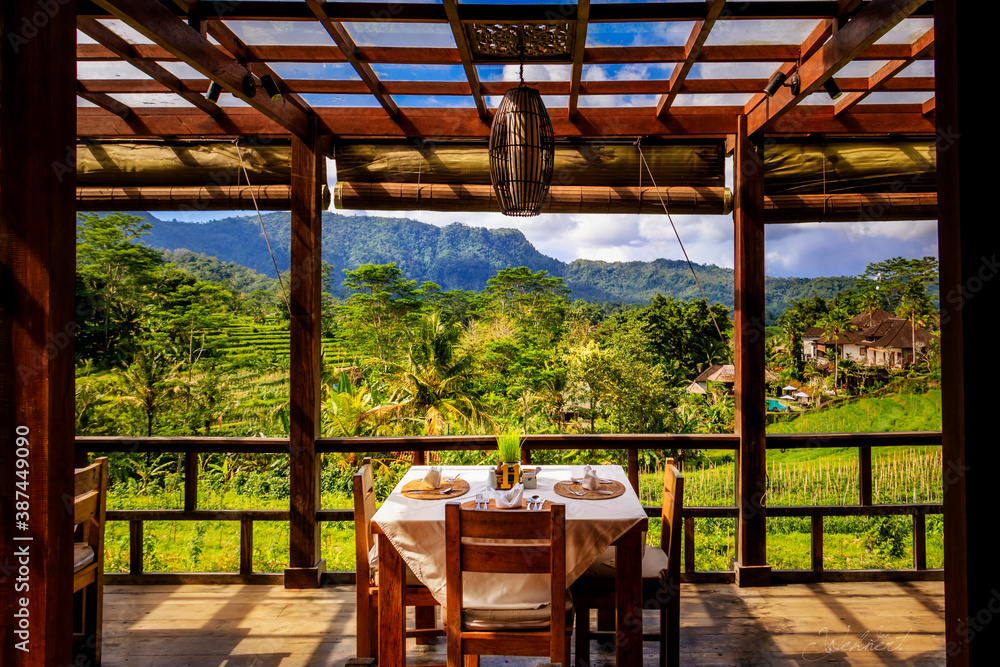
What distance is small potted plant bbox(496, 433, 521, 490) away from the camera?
7.70 feet

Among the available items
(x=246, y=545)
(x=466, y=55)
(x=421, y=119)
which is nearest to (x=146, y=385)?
(x=246, y=545)

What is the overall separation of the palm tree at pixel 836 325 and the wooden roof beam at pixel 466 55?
7.94m

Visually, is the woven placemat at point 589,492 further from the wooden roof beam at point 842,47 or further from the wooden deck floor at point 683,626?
the wooden roof beam at point 842,47

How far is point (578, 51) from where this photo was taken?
2445 millimetres

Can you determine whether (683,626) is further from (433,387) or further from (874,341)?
(874,341)

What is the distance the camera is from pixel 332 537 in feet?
21.0

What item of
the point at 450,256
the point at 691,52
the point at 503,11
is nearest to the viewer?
the point at 503,11

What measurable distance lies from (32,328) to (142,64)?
1.75m

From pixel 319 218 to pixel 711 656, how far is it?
3.00 metres

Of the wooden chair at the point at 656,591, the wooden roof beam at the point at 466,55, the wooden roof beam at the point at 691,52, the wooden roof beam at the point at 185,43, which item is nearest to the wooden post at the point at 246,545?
the wooden chair at the point at 656,591

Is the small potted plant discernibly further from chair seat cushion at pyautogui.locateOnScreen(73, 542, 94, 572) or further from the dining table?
chair seat cushion at pyautogui.locateOnScreen(73, 542, 94, 572)

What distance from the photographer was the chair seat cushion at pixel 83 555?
87.4 inches

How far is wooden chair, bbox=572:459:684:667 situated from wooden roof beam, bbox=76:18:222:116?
293cm

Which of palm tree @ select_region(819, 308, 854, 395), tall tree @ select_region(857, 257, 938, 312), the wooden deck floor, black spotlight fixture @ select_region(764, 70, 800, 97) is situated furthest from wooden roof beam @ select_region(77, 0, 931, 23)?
tall tree @ select_region(857, 257, 938, 312)
